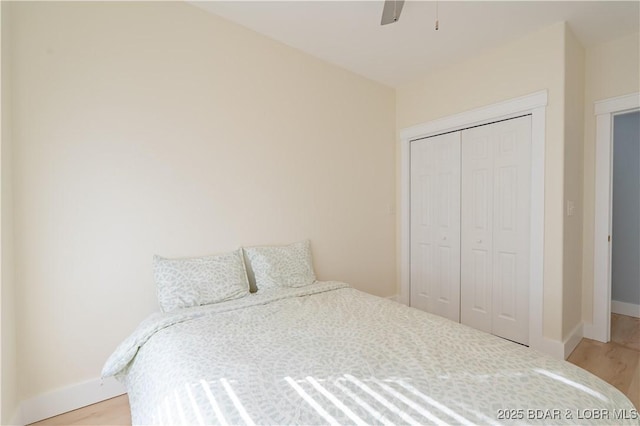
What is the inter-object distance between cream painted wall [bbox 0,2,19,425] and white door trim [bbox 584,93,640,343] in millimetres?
4113

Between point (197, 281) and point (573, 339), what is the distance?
3003 mm

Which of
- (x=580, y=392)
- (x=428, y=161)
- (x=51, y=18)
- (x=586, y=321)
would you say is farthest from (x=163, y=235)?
(x=586, y=321)

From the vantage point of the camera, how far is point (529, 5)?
2111 millimetres

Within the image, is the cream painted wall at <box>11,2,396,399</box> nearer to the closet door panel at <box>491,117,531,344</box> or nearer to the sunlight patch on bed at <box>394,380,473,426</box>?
the closet door panel at <box>491,117,531,344</box>

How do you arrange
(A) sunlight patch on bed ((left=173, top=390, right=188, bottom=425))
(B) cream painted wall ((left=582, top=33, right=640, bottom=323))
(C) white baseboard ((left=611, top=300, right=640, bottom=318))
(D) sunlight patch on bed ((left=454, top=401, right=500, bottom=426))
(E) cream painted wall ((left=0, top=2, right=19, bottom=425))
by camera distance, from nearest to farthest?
1. (D) sunlight patch on bed ((left=454, top=401, right=500, bottom=426))
2. (A) sunlight patch on bed ((left=173, top=390, right=188, bottom=425))
3. (E) cream painted wall ((left=0, top=2, right=19, bottom=425))
4. (B) cream painted wall ((left=582, top=33, right=640, bottom=323))
5. (C) white baseboard ((left=611, top=300, right=640, bottom=318))

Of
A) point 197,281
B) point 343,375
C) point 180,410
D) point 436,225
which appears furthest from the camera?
point 436,225

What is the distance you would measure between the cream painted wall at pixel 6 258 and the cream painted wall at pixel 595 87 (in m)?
4.09

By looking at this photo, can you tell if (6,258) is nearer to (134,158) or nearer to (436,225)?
(134,158)

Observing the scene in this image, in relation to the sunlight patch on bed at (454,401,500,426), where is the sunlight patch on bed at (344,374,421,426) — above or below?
below

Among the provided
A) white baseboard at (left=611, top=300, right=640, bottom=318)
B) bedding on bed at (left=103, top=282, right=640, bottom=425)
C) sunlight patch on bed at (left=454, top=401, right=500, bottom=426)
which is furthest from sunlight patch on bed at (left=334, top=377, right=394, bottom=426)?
white baseboard at (left=611, top=300, right=640, bottom=318)

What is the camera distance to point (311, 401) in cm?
100

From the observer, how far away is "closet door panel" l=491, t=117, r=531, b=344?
2.50 m

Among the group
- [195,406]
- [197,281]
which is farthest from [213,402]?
[197,281]

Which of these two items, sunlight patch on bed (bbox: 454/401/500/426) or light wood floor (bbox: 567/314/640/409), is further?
light wood floor (bbox: 567/314/640/409)
